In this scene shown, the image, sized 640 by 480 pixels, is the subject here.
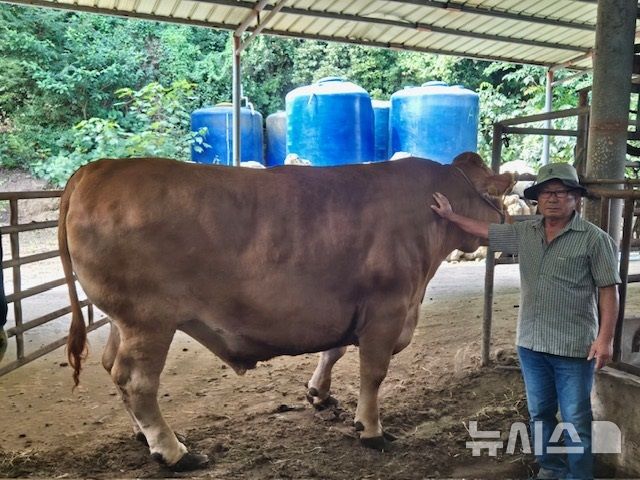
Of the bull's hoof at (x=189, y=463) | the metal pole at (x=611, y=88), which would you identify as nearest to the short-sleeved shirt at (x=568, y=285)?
the metal pole at (x=611, y=88)

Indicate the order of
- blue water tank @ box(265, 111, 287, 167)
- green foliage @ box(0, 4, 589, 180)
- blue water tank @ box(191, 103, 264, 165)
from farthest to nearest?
blue water tank @ box(265, 111, 287, 167) < green foliage @ box(0, 4, 589, 180) < blue water tank @ box(191, 103, 264, 165)

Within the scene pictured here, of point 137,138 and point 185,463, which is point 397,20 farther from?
point 137,138

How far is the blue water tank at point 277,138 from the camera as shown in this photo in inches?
663

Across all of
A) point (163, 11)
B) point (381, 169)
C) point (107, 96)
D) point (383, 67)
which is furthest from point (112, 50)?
point (381, 169)

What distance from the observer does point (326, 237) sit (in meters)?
3.57

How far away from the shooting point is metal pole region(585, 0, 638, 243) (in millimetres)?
3691

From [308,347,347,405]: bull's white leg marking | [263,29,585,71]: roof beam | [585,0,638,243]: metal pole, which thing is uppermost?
[263,29,585,71]: roof beam

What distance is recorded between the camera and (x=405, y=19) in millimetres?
8773

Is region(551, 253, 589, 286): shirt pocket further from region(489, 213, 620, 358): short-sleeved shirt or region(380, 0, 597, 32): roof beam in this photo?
region(380, 0, 597, 32): roof beam

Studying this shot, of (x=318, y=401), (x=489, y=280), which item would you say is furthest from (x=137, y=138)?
(x=318, y=401)

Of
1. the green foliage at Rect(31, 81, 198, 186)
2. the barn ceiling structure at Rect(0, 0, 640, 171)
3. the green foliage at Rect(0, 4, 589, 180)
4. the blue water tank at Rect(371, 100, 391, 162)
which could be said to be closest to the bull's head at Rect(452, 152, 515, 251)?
the barn ceiling structure at Rect(0, 0, 640, 171)

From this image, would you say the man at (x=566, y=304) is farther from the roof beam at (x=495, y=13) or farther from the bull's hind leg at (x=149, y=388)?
the roof beam at (x=495, y=13)

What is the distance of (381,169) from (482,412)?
6.16 feet

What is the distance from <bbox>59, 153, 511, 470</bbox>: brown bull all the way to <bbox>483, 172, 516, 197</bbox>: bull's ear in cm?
45
